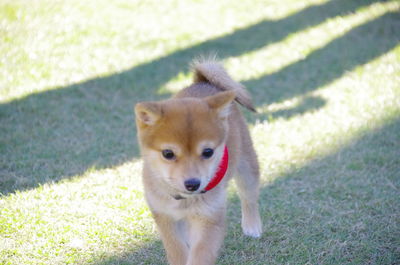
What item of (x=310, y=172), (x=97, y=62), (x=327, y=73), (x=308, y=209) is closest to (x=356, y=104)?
(x=327, y=73)

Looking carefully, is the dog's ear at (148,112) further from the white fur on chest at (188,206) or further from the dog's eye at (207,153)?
the white fur on chest at (188,206)

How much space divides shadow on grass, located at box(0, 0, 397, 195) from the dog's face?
165cm

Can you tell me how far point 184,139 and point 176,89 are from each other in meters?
3.63

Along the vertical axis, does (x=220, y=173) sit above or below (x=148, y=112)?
below

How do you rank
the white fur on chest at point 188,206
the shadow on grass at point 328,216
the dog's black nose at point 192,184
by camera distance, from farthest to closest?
the shadow on grass at point 328,216
the white fur on chest at point 188,206
the dog's black nose at point 192,184

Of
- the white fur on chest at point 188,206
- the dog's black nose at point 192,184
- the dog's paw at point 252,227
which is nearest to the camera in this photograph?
the dog's black nose at point 192,184

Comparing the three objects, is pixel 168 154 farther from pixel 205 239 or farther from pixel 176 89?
pixel 176 89

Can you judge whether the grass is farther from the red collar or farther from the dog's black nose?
the dog's black nose

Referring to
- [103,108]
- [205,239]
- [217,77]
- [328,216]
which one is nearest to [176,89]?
[103,108]

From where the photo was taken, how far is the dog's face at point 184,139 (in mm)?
2738

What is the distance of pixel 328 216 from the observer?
379cm

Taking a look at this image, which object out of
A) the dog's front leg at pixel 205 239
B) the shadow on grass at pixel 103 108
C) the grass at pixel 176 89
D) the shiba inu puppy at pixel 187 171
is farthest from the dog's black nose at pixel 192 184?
the shadow on grass at pixel 103 108

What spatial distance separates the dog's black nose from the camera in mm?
2654

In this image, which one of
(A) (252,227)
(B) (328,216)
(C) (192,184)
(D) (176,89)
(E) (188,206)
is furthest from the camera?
(D) (176,89)
